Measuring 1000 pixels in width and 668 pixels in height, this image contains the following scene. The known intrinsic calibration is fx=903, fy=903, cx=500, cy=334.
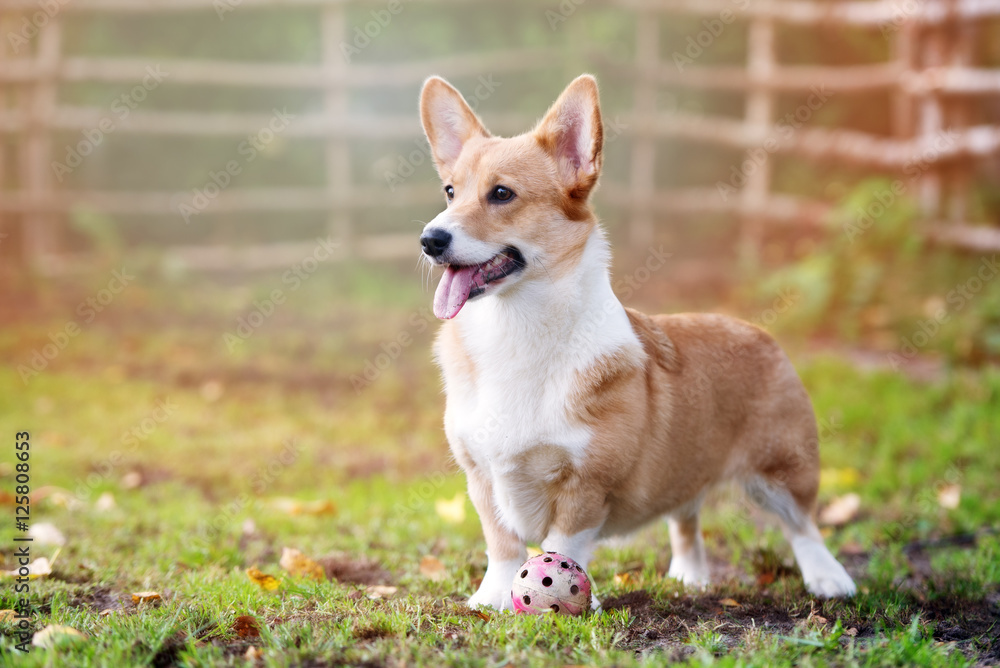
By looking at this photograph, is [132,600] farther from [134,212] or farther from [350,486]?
[134,212]

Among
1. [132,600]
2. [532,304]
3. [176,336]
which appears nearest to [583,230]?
[532,304]

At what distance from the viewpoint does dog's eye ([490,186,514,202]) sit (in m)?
3.09

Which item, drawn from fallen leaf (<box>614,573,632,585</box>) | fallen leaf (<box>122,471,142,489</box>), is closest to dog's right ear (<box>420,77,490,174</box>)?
fallen leaf (<box>614,573,632,585</box>)

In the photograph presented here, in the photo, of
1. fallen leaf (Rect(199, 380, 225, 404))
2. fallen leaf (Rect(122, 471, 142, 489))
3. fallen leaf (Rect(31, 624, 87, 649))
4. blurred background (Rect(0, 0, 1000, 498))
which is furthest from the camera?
blurred background (Rect(0, 0, 1000, 498))

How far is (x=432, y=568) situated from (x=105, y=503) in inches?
82.6

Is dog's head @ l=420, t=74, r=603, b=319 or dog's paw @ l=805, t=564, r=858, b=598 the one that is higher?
dog's head @ l=420, t=74, r=603, b=319

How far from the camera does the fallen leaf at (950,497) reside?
483cm

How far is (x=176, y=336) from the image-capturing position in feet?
26.8

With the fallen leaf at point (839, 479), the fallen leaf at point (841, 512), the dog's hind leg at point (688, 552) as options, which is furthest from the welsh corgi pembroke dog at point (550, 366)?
the fallen leaf at point (839, 479)

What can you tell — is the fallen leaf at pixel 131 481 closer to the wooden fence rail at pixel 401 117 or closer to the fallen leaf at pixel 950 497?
the fallen leaf at pixel 950 497

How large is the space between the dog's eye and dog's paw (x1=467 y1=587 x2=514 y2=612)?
1.35 meters

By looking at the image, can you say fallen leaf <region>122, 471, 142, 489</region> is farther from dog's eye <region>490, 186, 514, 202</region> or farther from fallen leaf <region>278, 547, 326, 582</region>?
dog's eye <region>490, 186, 514, 202</region>

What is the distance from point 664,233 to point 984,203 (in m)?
3.74

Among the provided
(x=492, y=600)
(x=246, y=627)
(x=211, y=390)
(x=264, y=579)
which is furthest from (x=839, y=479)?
(x=211, y=390)
